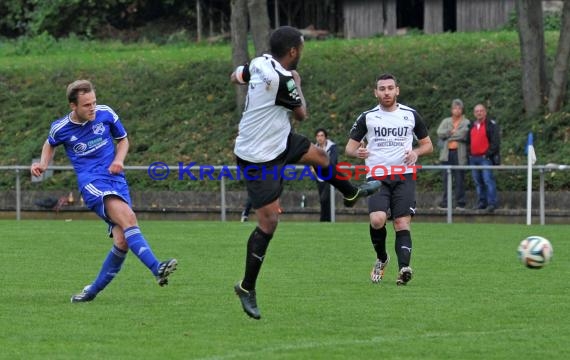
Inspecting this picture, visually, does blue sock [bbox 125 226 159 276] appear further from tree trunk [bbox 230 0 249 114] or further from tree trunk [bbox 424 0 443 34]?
tree trunk [bbox 424 0 443 34]

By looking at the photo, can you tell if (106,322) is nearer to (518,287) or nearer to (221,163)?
(518,287)

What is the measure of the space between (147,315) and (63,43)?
34.0 m

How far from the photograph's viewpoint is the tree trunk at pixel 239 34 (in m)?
30.0

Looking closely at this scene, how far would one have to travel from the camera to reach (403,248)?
480 inches

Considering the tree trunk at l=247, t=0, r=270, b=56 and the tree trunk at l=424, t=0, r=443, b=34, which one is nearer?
the tree trunk at l=247, t=0, r=270, b=56

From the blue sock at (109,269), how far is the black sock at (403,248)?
2.73 m

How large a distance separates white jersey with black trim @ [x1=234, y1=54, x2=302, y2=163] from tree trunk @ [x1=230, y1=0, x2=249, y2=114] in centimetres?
2045

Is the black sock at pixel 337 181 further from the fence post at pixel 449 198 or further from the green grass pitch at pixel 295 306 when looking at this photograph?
the fence post at pixel 449 198

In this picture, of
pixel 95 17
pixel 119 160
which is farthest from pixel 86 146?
pixel 95 17

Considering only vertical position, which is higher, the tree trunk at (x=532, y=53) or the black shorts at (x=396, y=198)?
the tree trunk at (x=532, y=53)

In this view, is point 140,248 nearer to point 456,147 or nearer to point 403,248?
point 403,248

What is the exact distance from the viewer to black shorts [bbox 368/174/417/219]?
12.4 meters

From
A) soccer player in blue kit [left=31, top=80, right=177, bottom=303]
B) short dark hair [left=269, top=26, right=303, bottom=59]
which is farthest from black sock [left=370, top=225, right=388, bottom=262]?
short dark hair [left=269, top=26, right=303, bottom=59]

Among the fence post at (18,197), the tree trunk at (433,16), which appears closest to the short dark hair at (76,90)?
the fence post at (18,197)
